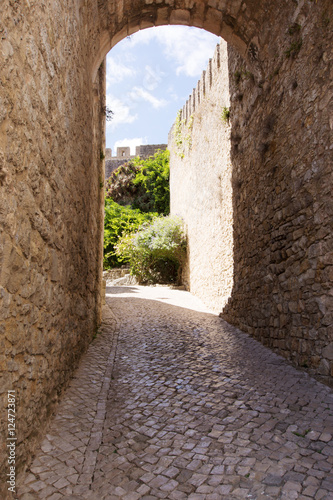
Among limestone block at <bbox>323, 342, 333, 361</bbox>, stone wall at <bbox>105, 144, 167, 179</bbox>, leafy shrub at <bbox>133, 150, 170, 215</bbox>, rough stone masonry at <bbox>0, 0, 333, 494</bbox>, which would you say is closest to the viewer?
rough stone masonry at <bbox>0, 0, 333, 494</bbox>

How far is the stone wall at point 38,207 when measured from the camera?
5.65 ft

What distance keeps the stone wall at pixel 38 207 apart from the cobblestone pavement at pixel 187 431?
0.26m

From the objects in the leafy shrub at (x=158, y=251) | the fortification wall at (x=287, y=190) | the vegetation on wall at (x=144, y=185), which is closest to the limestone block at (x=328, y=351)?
the fortification wall at (x=287, y=190)

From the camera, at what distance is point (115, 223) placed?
19062mm

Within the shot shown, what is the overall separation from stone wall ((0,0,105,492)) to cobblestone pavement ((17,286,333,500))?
10.2 inches

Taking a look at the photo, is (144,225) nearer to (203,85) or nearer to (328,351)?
(203,85)

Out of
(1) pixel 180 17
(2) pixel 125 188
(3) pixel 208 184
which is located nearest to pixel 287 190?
(1) pixel 180 17

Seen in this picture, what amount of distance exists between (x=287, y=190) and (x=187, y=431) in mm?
2913

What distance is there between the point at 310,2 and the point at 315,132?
4.57ft

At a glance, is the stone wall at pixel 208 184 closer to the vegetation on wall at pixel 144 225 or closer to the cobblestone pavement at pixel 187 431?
the vegetation on wall at pixel 144 225

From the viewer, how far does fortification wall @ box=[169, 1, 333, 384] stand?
11.4 ft

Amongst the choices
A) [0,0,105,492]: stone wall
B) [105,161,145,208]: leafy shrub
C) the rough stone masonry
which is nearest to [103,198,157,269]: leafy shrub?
[105,161,145,208]: leafy shrub

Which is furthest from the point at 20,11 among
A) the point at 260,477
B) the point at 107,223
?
the point at 107,223

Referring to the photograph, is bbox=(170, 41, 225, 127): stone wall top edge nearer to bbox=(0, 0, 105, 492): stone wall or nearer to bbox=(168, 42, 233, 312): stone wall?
bbox=(168, 42, 233, 312): stone wall
